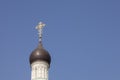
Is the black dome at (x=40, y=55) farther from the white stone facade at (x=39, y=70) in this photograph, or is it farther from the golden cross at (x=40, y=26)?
the golden cross at (x=40, y=26)

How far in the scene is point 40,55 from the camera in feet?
182

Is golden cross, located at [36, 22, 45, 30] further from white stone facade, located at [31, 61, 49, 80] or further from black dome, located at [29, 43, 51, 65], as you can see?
white stone facade, located at [31, 61, 49, 80]

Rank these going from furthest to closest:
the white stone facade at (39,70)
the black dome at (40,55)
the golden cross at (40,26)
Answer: the golden cross at (40,26) → the black dome at (40,55) → the white stone facade at (39,70)

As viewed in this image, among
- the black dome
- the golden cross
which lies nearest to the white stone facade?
the black dome

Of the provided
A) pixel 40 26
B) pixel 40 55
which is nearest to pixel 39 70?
pixel 40 55

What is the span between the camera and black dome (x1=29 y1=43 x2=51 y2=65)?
55406 mm

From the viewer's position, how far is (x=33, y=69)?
Result: 5544 centimetres

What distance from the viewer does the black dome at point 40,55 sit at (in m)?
55.4

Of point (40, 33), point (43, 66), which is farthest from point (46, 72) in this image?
point (40, 33)

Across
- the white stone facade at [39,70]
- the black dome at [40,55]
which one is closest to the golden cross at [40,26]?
the black dome at [40,55]

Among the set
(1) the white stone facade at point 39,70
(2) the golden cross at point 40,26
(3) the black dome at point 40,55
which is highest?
(2) the golden cross at point 40,26

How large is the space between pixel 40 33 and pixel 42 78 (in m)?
4.79

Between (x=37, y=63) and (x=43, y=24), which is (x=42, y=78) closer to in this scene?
(x=37, y=63)

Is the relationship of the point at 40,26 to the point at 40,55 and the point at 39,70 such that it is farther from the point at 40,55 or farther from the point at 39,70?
the point at 39,70
